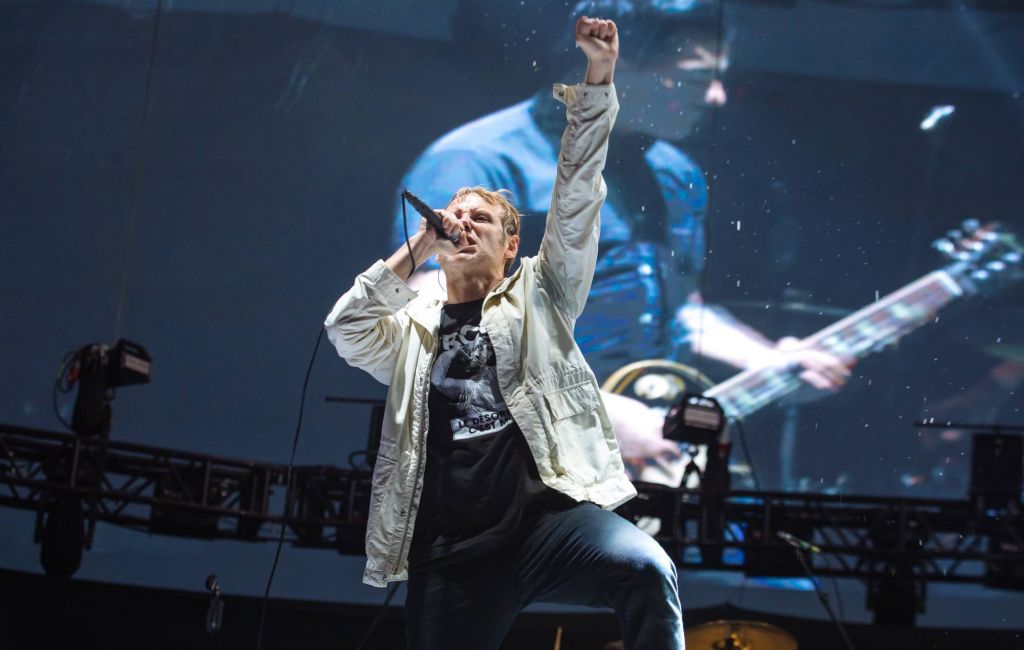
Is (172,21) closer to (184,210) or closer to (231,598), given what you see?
(184,210)

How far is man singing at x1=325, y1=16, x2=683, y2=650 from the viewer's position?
189 cm

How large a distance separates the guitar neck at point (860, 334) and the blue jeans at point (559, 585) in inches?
213

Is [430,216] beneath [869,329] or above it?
beneath

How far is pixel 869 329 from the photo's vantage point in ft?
24.6

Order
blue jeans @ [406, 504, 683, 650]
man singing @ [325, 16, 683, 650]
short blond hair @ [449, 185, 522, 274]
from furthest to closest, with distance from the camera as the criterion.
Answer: short blond hair @ [449, 185, 522, 274]
man singing @ [325, 16, 683, 650]
blue jeans @ [406, 504, 683, 650]

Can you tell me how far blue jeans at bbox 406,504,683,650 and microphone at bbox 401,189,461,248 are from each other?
0.62 m

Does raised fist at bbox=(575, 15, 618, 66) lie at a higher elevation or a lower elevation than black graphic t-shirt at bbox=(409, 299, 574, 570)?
higher

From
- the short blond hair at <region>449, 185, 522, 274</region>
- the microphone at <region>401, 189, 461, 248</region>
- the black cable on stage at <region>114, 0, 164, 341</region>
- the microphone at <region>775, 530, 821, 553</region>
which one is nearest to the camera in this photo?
the microphone at <region>401, 189, 461, 248</region>

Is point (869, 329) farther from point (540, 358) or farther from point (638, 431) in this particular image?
point (540, 358)

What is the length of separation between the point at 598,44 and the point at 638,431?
4.89 metres

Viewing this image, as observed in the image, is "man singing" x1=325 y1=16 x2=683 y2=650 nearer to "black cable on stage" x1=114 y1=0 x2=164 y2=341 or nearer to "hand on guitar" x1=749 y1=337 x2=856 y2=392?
"black cable on stage" x1=114 y1=0 x2=164 y2=341

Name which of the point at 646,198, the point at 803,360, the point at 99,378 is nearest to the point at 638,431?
the point at 803,360

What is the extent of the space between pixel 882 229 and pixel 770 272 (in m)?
0.85

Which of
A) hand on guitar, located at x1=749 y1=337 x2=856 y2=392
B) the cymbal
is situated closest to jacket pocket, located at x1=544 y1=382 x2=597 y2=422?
the cymbal
